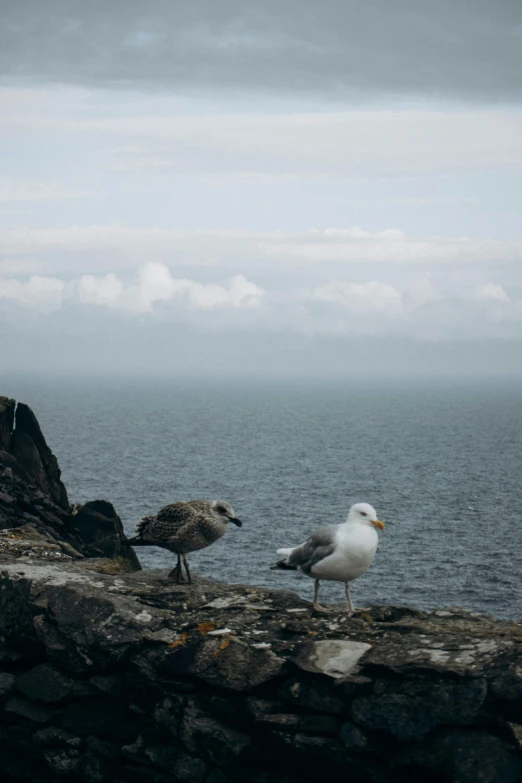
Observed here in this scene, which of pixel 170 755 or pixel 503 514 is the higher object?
pixel 170 755

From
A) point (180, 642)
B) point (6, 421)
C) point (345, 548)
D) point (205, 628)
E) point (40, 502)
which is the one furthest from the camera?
point (6, 421)

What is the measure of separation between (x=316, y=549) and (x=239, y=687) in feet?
9.05

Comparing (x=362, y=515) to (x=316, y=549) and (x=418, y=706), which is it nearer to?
(x=316, y=549)

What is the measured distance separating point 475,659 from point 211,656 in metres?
3.84

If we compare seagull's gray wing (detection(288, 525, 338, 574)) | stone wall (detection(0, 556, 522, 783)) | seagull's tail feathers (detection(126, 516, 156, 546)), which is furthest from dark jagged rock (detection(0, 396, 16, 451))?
seagull's gray wing (detection(288, 525, 338, 574))

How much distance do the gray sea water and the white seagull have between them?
33153mm

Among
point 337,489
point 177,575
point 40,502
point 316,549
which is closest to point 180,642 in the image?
point 316,549

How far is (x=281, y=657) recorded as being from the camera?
12812 millimetres

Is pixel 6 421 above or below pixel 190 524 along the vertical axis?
above

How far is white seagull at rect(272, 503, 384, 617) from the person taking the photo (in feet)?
46.5

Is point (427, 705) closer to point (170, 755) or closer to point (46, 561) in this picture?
point (170, 755)

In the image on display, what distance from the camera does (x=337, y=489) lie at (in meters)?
85.6

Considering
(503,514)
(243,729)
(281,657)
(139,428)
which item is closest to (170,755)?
(243,729)

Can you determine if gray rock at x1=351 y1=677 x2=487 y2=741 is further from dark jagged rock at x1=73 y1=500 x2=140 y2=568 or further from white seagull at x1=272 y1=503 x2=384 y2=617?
dark jagged rock at x1=73 y1=500 x2=140 y2=568
